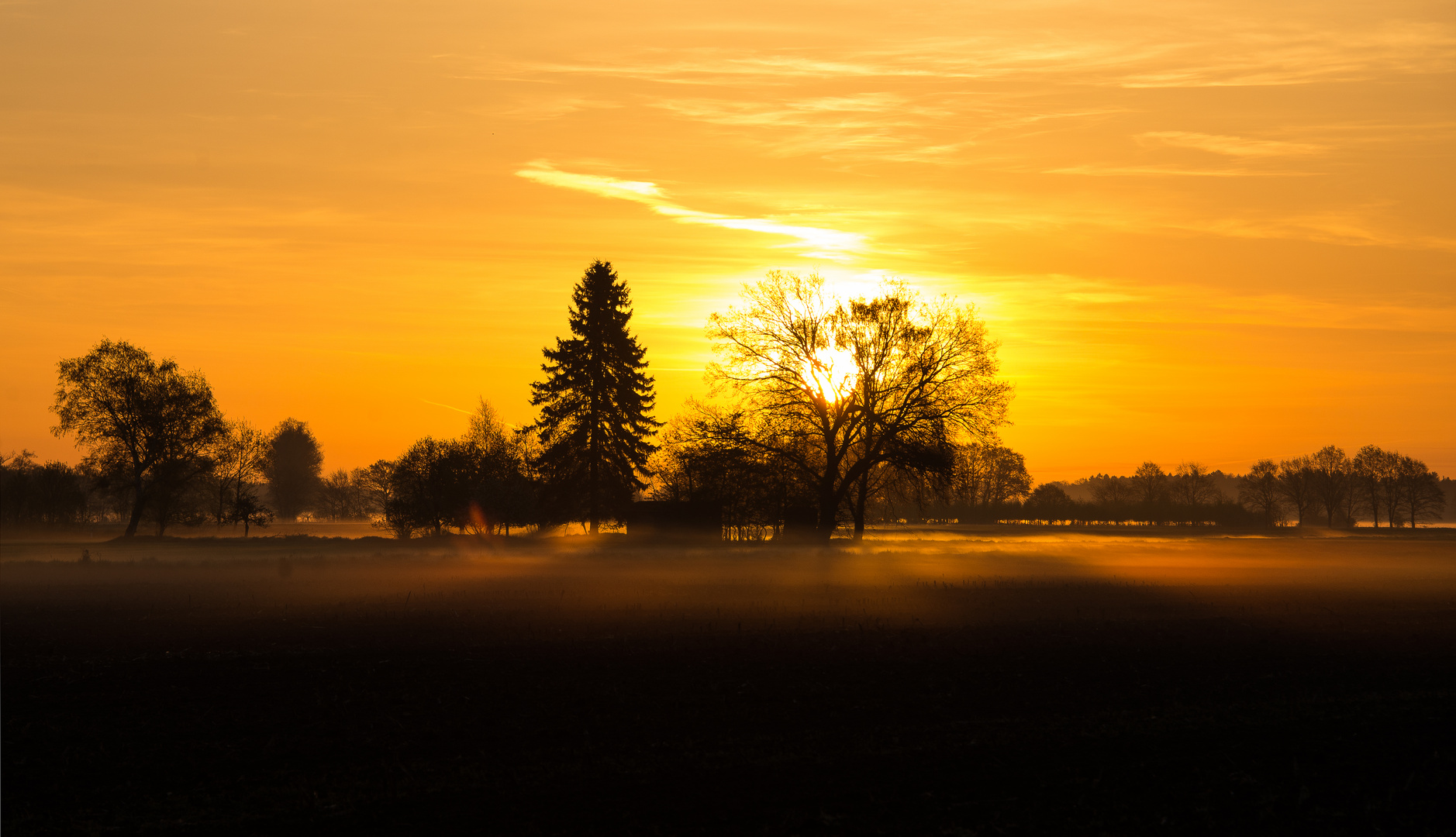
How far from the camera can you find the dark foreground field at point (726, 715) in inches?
452

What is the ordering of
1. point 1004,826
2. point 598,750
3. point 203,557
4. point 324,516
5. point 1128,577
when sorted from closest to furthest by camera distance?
point 1004,826, point 598,750, point 1128,577, point 203,557, point 324,516

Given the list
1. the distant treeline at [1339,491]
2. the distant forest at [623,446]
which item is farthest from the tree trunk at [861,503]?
the distant treeline at [1339,491]

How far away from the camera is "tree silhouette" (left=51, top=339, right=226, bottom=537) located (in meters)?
68.9

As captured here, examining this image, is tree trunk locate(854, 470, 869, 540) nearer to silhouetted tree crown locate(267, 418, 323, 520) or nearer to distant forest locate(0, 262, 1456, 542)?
distant forest locate(0, 262, 1456, 542)

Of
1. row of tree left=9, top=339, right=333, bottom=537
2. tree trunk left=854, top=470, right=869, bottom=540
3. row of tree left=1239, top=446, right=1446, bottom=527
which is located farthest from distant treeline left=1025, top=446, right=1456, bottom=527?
row of tree left=9, top=339, right=333, bottom=537

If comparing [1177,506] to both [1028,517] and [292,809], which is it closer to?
[1028,517]

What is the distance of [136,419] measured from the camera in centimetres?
6969

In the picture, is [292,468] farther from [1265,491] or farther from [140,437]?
[1265,491]

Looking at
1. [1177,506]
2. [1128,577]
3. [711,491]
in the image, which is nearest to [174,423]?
[711,491]

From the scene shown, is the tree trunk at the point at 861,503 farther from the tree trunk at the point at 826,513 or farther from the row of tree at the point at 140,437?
the row of tree at the point at 140,437

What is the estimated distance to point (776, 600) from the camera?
29.6 meters

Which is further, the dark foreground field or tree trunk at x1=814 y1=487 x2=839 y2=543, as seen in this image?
tree trunk at x1=814 y1=487 x2=839 y2=543

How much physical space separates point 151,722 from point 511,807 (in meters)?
6.70

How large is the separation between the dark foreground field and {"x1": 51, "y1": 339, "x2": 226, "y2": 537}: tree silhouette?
1731 inches
